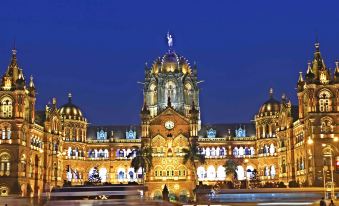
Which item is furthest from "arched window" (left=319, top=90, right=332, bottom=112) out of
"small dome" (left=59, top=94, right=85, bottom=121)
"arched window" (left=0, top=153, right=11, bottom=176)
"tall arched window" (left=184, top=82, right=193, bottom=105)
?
"small dome" (left=59, top=94, right=85, bottom=121)

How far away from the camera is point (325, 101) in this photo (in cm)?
10731

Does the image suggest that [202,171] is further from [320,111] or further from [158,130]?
[320,111]

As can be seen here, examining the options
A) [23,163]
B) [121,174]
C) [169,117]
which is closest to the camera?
[23,163]

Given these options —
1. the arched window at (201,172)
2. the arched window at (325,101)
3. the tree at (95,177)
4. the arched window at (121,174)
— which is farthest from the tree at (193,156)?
the arched window at (325,101)

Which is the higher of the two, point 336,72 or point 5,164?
point 336,72

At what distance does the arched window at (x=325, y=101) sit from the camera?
10694cm

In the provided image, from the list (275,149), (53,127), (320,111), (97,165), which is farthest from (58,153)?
(320,111)

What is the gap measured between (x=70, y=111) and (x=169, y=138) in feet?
87.5

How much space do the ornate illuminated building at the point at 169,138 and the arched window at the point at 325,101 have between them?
18 cm

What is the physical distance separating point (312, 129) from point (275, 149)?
112 ft

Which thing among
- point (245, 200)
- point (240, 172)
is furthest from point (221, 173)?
point (245, 200)

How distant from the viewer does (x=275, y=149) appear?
139m

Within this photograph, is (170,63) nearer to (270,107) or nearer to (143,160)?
(270,107)

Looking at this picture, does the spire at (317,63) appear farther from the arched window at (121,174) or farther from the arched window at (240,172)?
the arched window at (121,174)
